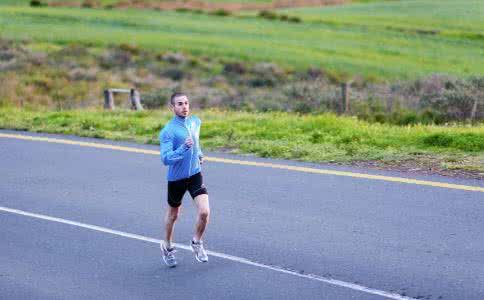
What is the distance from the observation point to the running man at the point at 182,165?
8.70 metres

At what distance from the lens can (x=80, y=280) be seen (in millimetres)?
8875

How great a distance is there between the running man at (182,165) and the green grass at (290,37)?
30.2m

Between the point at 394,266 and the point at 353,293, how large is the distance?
83cm

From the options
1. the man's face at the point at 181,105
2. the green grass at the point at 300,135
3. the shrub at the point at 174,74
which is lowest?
the shrub at the point at 174,74

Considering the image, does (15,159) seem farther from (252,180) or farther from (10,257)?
(10,257)

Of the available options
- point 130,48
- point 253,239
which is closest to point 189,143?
point 253,239

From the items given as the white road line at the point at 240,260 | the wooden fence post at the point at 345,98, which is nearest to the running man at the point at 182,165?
the white road line at the point at 240,260

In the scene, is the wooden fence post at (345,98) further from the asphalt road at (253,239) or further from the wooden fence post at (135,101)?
the asphalt road at (253,239)

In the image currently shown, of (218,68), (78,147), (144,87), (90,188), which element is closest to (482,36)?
(218,68)

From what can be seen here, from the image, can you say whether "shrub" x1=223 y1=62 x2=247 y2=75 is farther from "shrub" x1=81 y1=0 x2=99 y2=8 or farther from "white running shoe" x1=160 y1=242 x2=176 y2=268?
"white running shoe" x1=160 y1=242 x2=176 y2=268

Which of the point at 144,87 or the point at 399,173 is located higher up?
the point at 399,173

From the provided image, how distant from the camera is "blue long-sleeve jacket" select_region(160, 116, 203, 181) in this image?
28.4 ft

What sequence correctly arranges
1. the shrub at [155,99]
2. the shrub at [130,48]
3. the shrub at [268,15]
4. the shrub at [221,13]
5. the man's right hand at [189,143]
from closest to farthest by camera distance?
the man's right hand at [189,143] → the shrub at [155,99] → the shrub at [130,48] → the shrub at [268,15] → the shrub at [221,13]

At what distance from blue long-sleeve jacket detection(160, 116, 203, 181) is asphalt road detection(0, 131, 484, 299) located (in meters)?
0.94
